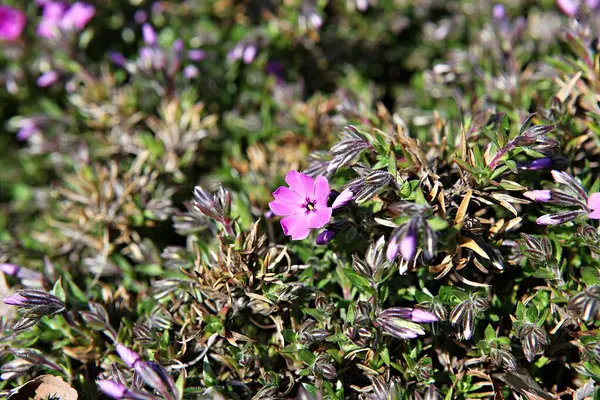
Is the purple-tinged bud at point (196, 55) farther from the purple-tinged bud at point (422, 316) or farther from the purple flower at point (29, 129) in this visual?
the purple-tinged bud at point (422, 316)

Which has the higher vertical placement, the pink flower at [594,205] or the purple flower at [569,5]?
the purple flower at [569,5]

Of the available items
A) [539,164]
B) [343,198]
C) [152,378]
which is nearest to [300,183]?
[343,198]

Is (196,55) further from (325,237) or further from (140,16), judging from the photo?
(325,237)

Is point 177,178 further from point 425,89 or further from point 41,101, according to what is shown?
point 425,89

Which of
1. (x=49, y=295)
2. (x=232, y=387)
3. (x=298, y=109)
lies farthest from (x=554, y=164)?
(x=49, y=295)

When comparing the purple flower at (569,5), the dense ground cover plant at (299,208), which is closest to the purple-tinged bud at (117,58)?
the dense ground cover plant at (299,208)

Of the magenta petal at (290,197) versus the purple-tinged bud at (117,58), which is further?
the purple-tinged bud at (117,58)

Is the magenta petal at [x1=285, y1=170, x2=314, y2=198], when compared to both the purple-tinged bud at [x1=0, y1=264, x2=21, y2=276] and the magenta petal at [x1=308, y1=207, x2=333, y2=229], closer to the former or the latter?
the magenta petal at [x1=308, y1=207, x2=333, y2=229]
